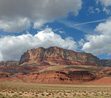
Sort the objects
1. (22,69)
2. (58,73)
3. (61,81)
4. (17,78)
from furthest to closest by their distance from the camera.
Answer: (22,69)
(17,78)
(58,73)
(61,81)

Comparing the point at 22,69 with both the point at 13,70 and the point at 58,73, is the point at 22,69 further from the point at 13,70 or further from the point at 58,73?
the point at 58,73

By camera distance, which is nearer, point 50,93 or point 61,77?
point 50,93

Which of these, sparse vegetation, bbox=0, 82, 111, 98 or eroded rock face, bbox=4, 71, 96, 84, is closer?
sparse vegetation, bbox=0, 82, 111, 98

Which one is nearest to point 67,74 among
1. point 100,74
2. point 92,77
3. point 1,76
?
point 92,77

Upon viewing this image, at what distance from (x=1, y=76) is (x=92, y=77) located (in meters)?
73.5

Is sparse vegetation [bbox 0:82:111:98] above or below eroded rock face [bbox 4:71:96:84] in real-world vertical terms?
below

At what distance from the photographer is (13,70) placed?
167 m

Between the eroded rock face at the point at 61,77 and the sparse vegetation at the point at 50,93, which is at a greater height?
the eroded rock face at the point at 61,77

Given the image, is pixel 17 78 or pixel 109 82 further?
pixel 17 78

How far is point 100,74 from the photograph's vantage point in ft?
428

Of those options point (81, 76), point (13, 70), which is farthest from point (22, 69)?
point (81, 76)

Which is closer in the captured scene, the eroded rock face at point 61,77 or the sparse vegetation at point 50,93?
the sparse vegetation at point 50,93

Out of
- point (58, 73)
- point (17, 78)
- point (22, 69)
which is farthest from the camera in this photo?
point (22, 69)

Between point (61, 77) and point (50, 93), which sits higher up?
point (61, 77)
